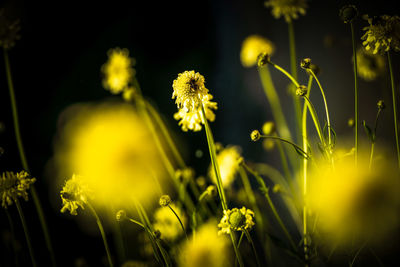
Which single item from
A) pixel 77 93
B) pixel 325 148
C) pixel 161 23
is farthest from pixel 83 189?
pixel 161 23

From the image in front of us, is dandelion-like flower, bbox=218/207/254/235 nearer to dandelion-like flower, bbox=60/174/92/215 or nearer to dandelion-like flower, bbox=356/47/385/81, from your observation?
dandelion-like flower, bbox=60/174/92/215

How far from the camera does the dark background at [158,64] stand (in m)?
0.72

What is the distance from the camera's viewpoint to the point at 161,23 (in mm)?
1040

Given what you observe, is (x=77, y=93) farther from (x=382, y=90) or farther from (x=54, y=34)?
(x=382, y=90)

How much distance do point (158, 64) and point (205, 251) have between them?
77 centimetres

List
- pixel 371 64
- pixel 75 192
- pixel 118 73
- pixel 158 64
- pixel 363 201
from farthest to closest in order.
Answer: pixel 158 64
pixel 118 73
pixel 371 64
pixel 75 192
pixel 363 201

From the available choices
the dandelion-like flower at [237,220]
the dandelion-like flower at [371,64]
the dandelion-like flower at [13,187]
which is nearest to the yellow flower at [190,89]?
the dandelion-like flower at [237,220]

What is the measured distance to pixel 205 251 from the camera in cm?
44

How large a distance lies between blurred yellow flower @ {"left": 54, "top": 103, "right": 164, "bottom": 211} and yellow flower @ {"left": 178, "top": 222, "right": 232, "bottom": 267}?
0.13 metres

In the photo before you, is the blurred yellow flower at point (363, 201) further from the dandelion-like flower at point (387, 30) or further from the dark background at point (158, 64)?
the dark background at point (158, 64)

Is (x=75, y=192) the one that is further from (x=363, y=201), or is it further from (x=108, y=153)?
(x=363, y=201)

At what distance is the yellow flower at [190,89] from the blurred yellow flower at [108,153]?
0.17 meters

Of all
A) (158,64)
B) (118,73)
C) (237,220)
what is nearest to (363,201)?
(237,220)

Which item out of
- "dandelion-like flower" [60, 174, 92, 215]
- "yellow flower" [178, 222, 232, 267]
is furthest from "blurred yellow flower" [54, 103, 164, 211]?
"yellow flower" [178, 222, 232, 267]
